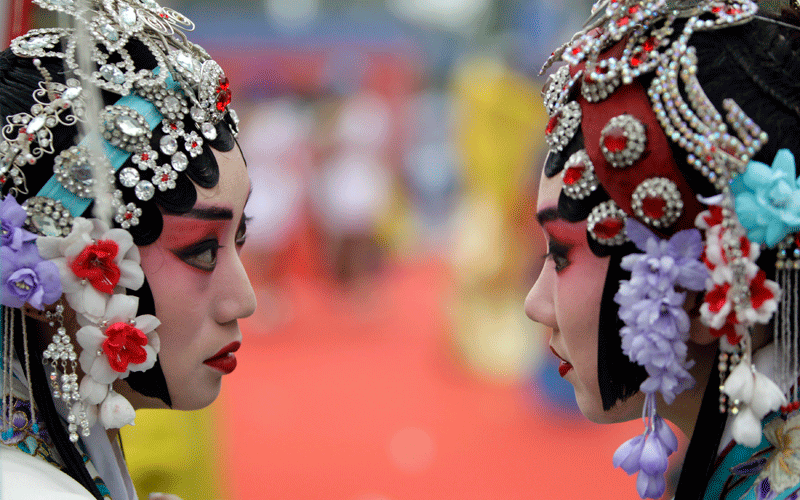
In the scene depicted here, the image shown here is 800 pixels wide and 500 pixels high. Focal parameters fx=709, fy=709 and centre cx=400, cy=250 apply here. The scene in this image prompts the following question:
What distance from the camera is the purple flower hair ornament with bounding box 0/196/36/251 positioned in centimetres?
138

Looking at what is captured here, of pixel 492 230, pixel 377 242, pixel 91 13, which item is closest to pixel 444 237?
pixel 377 242

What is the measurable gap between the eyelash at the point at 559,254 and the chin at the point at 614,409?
29cm

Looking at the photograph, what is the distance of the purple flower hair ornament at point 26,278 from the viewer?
1368mm

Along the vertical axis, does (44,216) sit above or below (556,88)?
below

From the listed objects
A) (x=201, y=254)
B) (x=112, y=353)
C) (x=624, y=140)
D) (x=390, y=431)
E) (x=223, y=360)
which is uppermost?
(x=624, y=140)

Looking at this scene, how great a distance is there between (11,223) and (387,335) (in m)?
5.82

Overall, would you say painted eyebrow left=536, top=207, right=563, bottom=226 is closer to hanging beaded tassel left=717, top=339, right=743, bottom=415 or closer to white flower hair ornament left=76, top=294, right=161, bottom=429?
hanging beaded tassel left=717, top=339, right=743, bottom=415

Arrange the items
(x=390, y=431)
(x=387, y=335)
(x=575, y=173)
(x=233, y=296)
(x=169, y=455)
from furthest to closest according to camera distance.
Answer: (x=387, y=335) < (x=390, y=431) < (x=169, y=455) < (x=233, y=296) < (x=575, y=173)

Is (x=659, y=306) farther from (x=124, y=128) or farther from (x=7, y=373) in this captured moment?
(x=7, y=373)

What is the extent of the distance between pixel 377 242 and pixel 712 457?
6830 millimetres

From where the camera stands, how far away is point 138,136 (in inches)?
59.9

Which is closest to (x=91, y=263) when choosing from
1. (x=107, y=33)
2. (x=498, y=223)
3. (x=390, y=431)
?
(x=107, y=33)

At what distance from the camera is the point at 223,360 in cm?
171

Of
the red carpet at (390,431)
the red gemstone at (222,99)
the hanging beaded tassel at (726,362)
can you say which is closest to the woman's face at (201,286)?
the red gemstone at (222,99)
